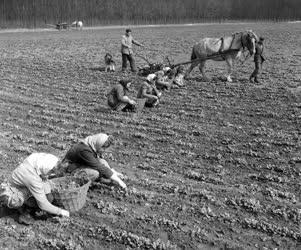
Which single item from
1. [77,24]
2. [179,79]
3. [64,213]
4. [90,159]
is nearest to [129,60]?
[179,79]

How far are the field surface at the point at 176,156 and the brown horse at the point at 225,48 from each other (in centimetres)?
112

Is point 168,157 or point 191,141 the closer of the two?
point 168,157

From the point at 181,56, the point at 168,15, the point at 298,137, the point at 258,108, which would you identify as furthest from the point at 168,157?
the point at 168,15

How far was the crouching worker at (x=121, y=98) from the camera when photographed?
42.8 ft

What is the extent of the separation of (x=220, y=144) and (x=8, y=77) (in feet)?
41.7

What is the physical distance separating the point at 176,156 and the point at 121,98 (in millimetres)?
3758

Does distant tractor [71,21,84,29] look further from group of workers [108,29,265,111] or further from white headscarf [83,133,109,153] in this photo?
white headscarf [83,133,109,153]

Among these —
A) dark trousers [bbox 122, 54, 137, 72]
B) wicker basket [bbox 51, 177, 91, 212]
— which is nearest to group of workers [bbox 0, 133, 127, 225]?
wicker basket [bbox 51, 177, 91, 212]

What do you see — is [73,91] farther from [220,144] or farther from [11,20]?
[11,20]

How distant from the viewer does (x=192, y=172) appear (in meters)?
9.09

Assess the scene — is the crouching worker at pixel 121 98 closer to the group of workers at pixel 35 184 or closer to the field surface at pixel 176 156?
the field surface at pixel 176 156

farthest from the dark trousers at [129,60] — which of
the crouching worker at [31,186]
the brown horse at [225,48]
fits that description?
the crouching worker at [31,186]

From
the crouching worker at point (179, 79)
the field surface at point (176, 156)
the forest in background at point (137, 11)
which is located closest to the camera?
the field surface at point (176, 156)

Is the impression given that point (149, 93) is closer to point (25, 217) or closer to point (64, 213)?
point (64, 213)
